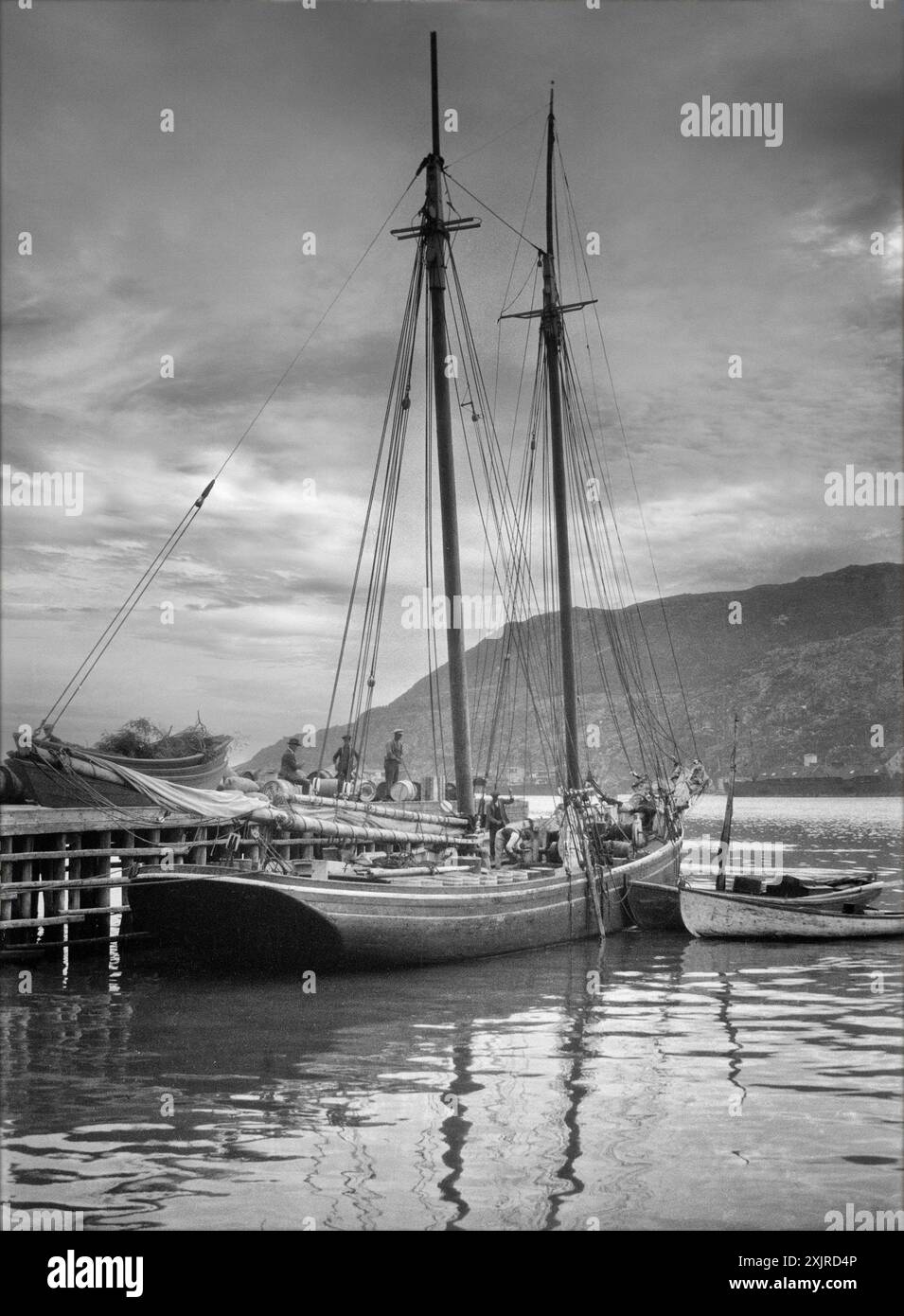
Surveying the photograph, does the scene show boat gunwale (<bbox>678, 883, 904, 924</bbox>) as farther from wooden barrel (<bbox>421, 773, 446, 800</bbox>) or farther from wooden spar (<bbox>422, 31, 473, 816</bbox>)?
wooden barrel (<bbox>421, 773, 446, 800</bbox>)

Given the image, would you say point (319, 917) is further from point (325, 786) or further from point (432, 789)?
point (432, 789)

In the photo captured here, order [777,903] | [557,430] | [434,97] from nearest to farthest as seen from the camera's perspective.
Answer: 1. [777,903]
2. [434,97]
3. [557,430]

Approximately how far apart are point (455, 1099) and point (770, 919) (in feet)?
44.5

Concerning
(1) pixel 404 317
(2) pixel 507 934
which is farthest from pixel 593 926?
(1) pixel 404 317

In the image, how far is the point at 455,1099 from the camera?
10914mm

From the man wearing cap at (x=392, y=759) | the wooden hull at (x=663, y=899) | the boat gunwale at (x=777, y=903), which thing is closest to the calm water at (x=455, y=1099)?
the boat gunwale at (x=777, y=903)

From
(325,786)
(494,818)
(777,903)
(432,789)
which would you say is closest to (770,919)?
(777,903)

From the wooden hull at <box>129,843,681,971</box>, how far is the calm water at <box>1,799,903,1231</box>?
59 centimetres

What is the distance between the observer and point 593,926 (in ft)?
80.1

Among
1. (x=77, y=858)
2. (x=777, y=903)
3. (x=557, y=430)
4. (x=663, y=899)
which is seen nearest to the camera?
(x=77, y=858)

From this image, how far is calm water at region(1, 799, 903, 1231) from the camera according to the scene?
313 inches

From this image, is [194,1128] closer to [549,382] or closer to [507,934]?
[507,934]

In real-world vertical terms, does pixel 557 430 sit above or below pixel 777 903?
above

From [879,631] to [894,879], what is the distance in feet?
464
